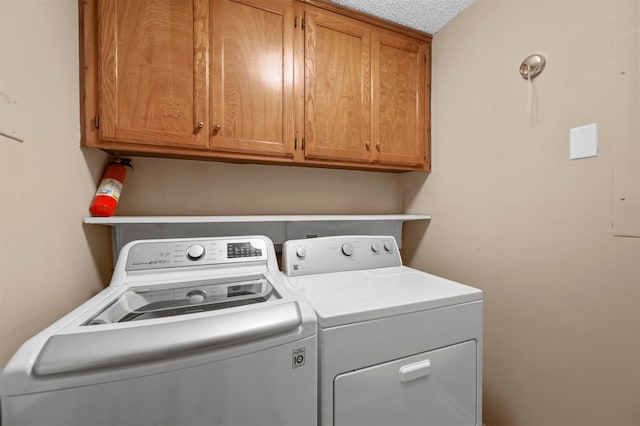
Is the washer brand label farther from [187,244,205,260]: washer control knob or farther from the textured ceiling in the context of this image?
the textured ceiling

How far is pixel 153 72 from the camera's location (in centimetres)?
113

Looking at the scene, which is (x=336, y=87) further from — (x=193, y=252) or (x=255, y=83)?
(x=193, y=252)

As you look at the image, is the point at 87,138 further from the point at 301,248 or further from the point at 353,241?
the point at 353,241

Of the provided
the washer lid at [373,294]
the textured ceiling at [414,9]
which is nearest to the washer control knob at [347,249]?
the washer lid at [373,294]

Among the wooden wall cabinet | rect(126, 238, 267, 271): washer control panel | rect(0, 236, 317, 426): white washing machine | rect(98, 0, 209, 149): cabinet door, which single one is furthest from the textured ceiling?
rect(0, 236, 317, 426): white washing machine

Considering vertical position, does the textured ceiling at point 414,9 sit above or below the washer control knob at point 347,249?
above

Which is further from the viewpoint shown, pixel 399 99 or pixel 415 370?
pixel 399 99

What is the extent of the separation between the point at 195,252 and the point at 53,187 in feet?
1.72

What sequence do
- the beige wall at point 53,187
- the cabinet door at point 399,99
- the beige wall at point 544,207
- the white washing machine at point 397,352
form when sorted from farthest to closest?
the cabinet door at point 399,99, the beige wall at point 544,207, the white washing machine at point 397,352, the beige wall at point 53,187

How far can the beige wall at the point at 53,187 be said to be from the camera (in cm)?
70

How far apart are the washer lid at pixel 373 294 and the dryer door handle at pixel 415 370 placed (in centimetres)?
19

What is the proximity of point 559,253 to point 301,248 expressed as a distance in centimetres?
114

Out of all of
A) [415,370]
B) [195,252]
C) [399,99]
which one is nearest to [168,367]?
[195,252]

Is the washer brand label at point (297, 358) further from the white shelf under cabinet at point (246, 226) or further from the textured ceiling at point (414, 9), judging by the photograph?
the textured ceiling at point (414, 9)
